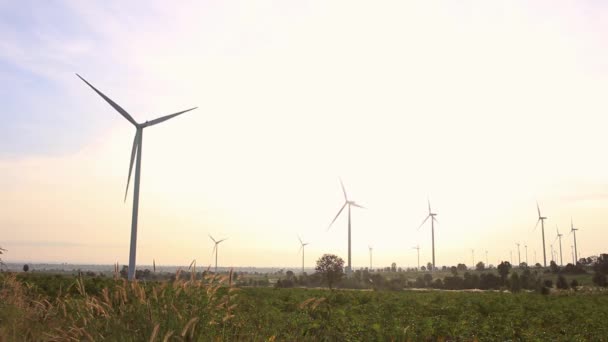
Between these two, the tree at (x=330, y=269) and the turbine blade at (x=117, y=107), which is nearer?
the turbine blade at (x=117, y=107)

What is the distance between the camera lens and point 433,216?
408 feet

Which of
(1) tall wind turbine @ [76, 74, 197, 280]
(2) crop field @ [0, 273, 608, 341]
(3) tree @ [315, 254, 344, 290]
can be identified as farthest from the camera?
(3) tree @ [315, 254, 344, 290]

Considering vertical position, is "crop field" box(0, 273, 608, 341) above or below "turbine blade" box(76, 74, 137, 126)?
below

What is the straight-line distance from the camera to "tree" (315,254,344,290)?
109875 millimetres

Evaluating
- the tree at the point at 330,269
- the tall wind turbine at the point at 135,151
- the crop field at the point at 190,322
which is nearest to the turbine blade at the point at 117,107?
the tall wind turbine at the point at 135,151

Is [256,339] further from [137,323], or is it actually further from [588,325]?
[588,325]

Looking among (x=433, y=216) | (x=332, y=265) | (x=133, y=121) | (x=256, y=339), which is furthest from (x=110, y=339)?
(x=433, y=216)

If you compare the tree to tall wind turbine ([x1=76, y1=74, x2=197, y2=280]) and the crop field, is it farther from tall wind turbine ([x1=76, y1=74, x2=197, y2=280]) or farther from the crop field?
the crop field

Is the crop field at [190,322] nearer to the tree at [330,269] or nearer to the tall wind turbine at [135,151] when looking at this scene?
the tall wind turbine at [135,151]

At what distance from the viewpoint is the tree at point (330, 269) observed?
10988cm

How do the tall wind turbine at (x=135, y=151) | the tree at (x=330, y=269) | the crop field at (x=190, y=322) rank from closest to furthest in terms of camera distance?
the crop field at (x=190, y=322), the tall wind turbine at (x=135, y=151), the tree at (x=330, y=269)

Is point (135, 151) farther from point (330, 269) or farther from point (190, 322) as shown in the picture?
point (330, 269)

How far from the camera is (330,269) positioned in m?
110

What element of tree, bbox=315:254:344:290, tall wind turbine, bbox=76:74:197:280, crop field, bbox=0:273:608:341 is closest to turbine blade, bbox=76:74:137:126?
tall wind turbine, bbox=76:74:197:280
